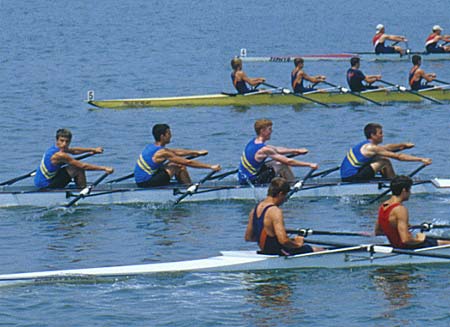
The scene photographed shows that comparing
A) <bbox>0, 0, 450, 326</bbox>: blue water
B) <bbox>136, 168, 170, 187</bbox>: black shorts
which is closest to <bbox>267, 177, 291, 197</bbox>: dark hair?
<bbox>0, 0, 450, 326</bbox>: blue water

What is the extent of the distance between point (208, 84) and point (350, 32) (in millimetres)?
19184

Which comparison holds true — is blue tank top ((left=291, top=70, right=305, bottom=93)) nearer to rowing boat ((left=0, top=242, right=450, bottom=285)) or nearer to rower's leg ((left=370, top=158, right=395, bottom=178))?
rower's leg ((left=370, top=158, right=395, bottom=178))

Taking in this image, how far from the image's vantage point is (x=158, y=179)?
80.3ft

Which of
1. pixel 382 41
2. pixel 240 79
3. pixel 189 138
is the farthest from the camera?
pixel 382 41

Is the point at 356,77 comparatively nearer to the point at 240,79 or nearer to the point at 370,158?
the point at 240,79

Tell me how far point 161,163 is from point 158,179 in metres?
0.36

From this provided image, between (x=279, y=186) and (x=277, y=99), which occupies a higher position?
(x=277, y=99)

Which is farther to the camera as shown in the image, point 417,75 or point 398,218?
point 417,75

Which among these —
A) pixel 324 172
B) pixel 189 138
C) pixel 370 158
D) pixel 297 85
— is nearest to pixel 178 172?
pixel 324 172

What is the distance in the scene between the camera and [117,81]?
46.4 meters

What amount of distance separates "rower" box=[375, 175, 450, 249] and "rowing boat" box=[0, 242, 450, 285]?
0.18 meters

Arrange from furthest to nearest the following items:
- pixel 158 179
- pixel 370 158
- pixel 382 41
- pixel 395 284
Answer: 1. pixel 382 41
2. pixel 370 158
3. pixel 158 179
4. pixel 395 284

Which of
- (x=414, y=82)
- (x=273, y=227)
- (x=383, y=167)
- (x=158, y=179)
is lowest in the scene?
(x=273, y=227)

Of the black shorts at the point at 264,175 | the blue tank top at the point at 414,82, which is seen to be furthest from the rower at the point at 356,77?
the black shorts at the point at 264,175
